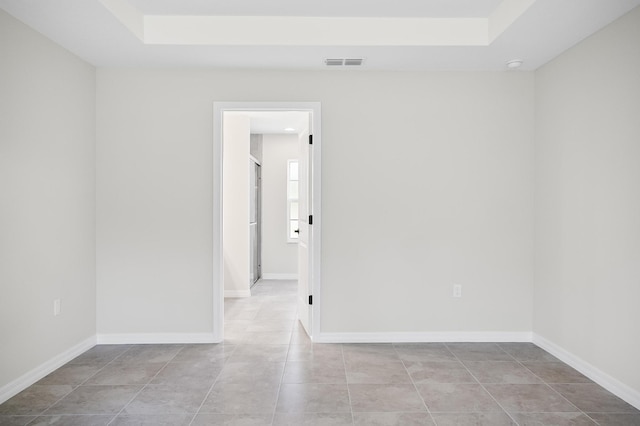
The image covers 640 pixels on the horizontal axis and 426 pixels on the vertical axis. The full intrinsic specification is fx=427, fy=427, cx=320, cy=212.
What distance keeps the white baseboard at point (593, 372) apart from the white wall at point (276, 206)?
456 centimetres

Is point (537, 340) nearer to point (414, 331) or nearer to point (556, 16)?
point (414, 331)

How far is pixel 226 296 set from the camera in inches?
236

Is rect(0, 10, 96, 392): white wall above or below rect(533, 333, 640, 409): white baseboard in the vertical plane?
above

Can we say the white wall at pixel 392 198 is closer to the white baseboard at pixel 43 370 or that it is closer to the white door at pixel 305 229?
the white door at pixel 305 229

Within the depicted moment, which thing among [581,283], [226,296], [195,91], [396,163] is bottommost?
[226,296]

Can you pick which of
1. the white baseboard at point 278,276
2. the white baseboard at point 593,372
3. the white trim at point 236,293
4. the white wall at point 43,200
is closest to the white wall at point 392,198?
the white baseboard at point 593,372

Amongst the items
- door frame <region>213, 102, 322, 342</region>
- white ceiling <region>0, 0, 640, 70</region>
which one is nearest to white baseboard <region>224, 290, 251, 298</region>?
door frame <region>213, 102, 322, 342</region>

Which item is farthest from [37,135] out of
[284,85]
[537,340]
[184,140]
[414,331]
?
[537,340]

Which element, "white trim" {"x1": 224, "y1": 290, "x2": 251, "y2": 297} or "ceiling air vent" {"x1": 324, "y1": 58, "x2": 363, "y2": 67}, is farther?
"white trim" {"x1": 224, "y1": 290, "x2": 251, "y2": 297}

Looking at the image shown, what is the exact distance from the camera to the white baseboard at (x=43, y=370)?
9.07 feet

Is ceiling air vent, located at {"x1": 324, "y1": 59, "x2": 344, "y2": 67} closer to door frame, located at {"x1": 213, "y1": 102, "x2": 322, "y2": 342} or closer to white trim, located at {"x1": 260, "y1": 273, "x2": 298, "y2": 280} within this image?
door frame, located at {"x1": 213, "y1": 102, "x2": 322, "y2": 342}

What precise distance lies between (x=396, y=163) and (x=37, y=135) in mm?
2849

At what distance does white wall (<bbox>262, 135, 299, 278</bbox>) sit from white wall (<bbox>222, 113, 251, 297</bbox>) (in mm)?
1586

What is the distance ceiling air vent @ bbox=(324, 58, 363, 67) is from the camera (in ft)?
11.8
